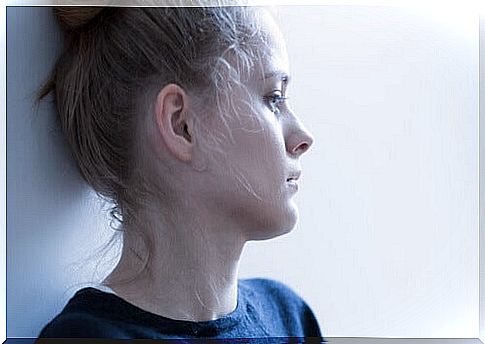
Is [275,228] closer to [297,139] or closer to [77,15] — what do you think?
[297,139]

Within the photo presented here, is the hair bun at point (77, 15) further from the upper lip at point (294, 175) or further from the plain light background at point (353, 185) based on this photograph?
the upper lip at point (294, 175)

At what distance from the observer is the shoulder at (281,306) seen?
191cm

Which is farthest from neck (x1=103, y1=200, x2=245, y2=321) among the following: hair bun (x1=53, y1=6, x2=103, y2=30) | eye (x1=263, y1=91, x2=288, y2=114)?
hair bun (x1=53, y1=6, x2=103, y2=30)

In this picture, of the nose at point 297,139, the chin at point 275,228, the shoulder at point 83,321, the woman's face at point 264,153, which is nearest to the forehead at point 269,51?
the woman's face at point 264,153

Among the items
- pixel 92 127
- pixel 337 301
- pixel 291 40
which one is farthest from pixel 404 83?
pixel 92 127

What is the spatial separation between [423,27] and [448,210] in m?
0.36

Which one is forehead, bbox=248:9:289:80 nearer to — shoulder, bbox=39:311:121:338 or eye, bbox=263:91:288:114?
eye, bbox=263:91:288:114

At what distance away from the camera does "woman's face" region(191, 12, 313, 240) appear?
1.89 meters

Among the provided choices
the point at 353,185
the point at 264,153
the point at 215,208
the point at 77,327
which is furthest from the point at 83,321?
the point at 353,185

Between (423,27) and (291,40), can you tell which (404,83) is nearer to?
(423,27)

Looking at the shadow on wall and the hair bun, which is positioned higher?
the hair bun

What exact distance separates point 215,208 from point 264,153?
0.14 meters

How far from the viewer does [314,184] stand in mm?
1907

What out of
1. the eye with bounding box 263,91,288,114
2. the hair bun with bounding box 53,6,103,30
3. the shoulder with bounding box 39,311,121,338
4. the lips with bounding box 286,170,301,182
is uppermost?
the hair bun with bounding box 53,6,103,30
